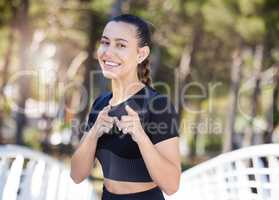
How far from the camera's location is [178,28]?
24047mm

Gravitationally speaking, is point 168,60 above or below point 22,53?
below

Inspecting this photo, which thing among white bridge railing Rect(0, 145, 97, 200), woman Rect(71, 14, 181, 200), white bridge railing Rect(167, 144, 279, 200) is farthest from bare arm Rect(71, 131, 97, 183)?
white bridge railing Rect(167, 144, 279, 200)

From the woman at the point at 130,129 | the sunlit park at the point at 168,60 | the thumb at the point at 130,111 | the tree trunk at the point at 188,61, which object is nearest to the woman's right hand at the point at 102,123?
the woman at the point at 130,129

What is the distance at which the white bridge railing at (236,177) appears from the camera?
326 centimetres

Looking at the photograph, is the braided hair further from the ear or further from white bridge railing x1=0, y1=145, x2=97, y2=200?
white bridge railing x1=0, y1=145, x2=97, y2=200

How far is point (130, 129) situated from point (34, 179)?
1.53m

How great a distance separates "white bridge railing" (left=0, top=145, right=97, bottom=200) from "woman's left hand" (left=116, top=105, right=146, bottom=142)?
3.47 ft

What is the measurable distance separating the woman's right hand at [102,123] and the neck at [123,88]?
2.8 inches

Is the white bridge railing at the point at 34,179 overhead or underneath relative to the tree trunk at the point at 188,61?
overhead

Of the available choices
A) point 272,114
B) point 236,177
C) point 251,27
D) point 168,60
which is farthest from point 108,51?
point 168,60

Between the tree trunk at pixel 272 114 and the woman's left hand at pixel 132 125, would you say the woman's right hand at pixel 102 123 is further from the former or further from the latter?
the tree trunk at pixel 272 114

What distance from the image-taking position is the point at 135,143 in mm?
2508

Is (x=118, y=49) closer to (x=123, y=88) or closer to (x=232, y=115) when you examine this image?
(x=123, y=88)

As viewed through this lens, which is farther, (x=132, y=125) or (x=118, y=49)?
(x=118, y=49)
